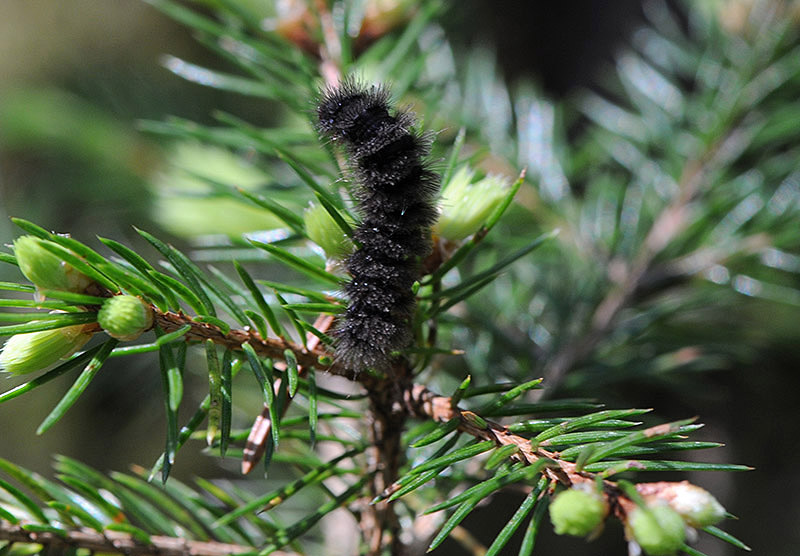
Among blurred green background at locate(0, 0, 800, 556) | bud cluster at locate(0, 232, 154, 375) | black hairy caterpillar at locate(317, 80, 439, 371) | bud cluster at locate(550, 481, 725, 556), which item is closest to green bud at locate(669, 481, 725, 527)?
bud cluster at locate(550, 481, 725, 556)

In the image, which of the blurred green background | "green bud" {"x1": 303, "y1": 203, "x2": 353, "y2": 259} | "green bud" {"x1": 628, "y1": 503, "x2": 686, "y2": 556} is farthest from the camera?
the blurred green background

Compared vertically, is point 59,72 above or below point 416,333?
above

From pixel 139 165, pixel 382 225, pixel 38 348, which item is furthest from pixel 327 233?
pixel 139 165

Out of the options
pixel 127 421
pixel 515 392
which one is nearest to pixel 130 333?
pixel 515 392

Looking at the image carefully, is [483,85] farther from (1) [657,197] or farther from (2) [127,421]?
(2) [127,421]

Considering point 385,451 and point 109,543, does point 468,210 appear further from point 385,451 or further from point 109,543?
point 109,543

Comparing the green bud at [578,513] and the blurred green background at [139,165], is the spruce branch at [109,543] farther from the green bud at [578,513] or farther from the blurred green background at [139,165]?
the blurred green background at [139,165]

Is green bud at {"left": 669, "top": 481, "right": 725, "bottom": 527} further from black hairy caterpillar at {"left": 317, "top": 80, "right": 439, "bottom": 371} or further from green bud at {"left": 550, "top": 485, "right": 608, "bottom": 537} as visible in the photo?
black hairy caterpillar at {"left": 317, "top": 80, "right": 439, "bottom": 371}
